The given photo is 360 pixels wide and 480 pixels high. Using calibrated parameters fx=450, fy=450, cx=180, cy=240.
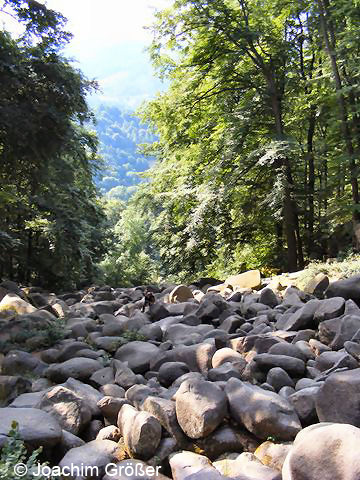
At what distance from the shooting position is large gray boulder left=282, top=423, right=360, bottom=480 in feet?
8.41

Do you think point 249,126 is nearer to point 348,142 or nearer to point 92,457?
point 348,142

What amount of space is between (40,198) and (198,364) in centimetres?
941

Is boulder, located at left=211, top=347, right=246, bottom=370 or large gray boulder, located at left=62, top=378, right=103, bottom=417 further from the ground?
boulder, located at left=211, top=347, right=246, bottom=370

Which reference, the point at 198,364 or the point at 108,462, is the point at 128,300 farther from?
the point at 108,462

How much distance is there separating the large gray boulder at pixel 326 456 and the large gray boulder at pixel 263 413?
638 millimetres

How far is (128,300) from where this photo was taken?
1087 cm

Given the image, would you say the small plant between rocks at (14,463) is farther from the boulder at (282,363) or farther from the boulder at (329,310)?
the boulder at (329,310)

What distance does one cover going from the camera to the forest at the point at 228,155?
12.0m

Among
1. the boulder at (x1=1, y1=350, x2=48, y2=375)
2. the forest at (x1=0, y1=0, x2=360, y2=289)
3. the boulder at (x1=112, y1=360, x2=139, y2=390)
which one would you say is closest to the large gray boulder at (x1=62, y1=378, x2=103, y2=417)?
the boulder at (x1=112, y1=360, x2=139, y2=390)

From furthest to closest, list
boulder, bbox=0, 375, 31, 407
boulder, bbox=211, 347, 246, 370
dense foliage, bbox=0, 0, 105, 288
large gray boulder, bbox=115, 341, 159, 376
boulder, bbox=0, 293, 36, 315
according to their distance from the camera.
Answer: dense foliage, bbox=0, 0, 105, 288 < boulder, bbox=0, 293, 36, 315 < large gray boulder, bbox=115, 341, 159, 376 < boulder, bbox=211, 347, 246, 370 < boulder, bbox=0, 375, 31, 407

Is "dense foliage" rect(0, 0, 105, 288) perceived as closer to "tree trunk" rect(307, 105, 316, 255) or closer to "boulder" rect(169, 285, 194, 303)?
"boulder" rect(169, 285, 194, 303)

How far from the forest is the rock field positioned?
17.5 feet

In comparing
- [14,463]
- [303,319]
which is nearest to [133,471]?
[14,463]

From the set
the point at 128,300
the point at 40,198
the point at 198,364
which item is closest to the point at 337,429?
the point at 198,364
